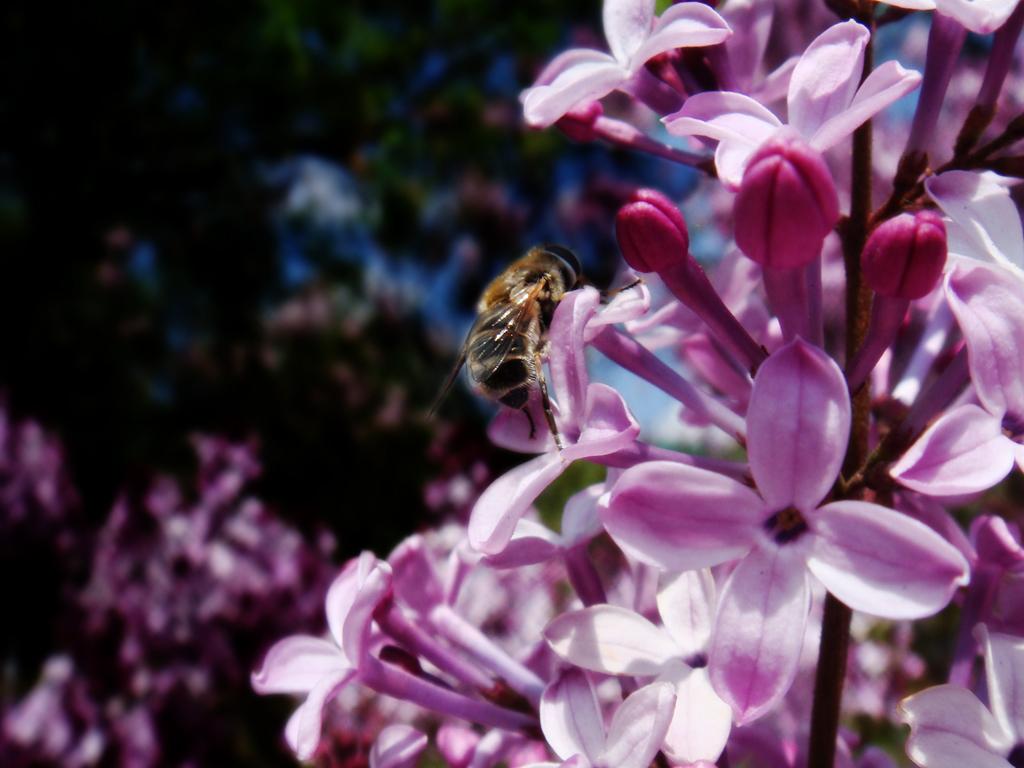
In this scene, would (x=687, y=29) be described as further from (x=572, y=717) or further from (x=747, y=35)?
(x=572, y=717)

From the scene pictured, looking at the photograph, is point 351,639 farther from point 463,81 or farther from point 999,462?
point 463,81

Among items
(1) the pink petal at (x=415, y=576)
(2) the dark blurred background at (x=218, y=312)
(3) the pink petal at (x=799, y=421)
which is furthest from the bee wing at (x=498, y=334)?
(2) the dark blurred background at (x=218, y=312)

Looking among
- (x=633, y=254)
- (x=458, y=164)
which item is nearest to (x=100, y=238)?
(x=458, y=164)

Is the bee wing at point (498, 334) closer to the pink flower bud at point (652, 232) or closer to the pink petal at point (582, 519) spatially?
the pink petal at point (582, 519)

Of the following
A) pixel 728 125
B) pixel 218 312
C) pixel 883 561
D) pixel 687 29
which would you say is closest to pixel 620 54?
pixel 687 29

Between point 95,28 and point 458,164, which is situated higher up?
point 95,28

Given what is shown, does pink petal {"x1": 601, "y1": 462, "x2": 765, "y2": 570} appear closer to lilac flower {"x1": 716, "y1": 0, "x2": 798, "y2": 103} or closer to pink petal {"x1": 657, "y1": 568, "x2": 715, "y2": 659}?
pink petal {"x1": 657, "y1": 568, "x2": 715, "y2": 659}
